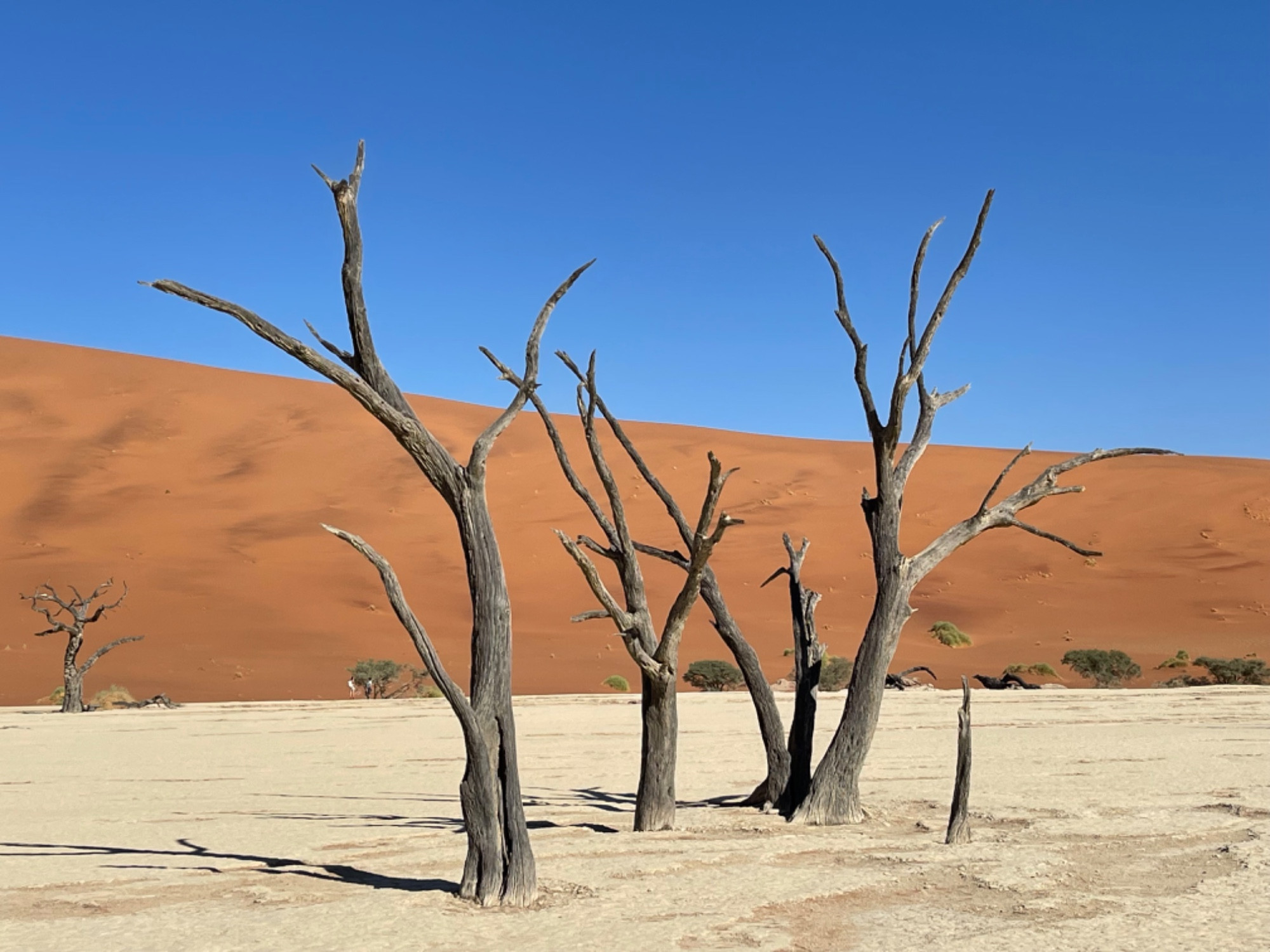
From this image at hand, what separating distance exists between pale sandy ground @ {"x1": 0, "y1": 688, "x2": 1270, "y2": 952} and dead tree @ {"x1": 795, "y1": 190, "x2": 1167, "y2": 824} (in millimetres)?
415

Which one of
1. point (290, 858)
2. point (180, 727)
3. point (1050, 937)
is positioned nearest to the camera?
point (1050, 937)

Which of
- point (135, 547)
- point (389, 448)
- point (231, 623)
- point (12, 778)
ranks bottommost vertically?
point (12, 778)

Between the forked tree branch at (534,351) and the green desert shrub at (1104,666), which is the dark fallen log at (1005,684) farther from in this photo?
the forked tree branch at (534,351)

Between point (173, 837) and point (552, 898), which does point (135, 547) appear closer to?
point (173, 837)

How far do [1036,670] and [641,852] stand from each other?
21.8 meters

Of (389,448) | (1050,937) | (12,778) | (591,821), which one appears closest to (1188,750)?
(591,821)

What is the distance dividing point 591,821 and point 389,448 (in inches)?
1899

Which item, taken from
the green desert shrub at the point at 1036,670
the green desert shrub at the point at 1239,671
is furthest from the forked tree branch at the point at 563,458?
the green desert shrub at the point at 1239,671

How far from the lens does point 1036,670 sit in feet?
90.8

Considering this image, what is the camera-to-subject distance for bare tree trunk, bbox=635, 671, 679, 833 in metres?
8.55

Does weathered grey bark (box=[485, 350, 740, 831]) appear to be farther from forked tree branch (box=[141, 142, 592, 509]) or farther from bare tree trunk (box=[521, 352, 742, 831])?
forked tree branch (box=[141, 142, 592, 509])

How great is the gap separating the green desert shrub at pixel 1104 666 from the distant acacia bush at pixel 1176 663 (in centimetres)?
127

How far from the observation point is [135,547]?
38750mm

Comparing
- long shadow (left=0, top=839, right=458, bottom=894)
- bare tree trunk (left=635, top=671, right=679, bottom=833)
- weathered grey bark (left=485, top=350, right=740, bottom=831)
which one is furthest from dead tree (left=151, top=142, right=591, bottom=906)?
bare tree trunk (left=635, top=671, right=679, bottom=833)
